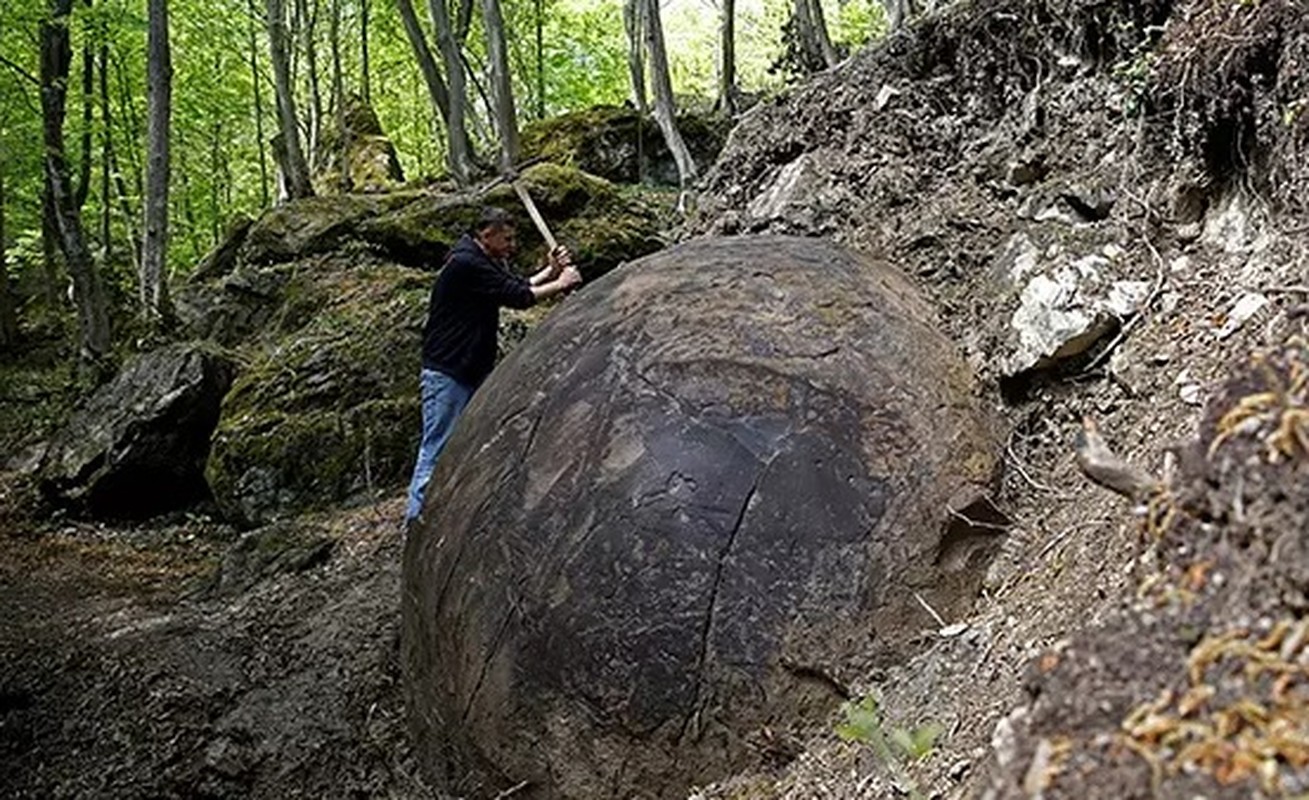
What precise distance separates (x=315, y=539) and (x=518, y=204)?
14.4ft

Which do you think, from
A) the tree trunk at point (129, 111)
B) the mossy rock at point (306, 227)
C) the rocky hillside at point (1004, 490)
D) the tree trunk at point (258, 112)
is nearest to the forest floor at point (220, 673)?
the rocky hillside at point (1004, 490)

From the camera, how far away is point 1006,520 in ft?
12.5

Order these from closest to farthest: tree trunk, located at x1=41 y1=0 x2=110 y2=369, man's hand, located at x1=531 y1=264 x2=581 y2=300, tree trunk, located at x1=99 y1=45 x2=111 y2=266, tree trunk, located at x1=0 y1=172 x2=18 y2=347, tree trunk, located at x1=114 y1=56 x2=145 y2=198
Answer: man's hand, located at x1=531 y1=264 x2=581 y2=300 < tree trunk, located at x1=41 y1=0 x2=110 y2=369 < tree trunk, located at x1=99 y1=45 x2=111 y2=266 < tree trunk, located at x1=0 y1=172 x2=18 y2=347 < tree trunk, located at x1=114 y1=56 x2=145 y2=198

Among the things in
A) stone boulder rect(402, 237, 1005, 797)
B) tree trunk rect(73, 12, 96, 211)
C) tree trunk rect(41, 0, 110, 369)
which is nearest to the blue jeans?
stone boulder rect(402, 237, 1005, 797)

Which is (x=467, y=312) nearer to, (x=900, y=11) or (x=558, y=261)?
(x=558, y=261)

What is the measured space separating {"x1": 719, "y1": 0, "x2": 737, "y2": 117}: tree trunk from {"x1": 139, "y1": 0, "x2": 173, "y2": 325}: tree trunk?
6671 mm

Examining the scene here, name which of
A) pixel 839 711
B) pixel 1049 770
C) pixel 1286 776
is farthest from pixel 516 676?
pixel 1286 776

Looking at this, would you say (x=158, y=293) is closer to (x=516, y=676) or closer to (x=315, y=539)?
(x=315, y=539)

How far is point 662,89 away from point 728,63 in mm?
1720

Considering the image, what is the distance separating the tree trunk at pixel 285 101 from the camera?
14422 mm

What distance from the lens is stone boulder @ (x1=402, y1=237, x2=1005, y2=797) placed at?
3.54m

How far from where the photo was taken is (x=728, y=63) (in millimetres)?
14258

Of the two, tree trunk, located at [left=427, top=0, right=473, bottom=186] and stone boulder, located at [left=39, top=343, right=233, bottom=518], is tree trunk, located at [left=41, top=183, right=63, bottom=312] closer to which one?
stone boulder, located at [left=39, top=343, right=233, bottom=518]

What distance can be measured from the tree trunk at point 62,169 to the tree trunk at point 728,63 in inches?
306
